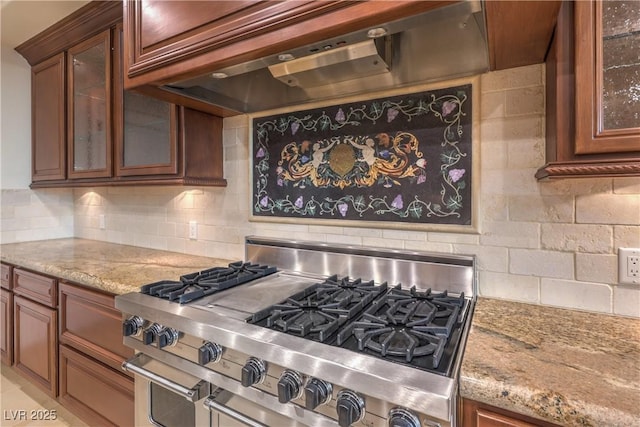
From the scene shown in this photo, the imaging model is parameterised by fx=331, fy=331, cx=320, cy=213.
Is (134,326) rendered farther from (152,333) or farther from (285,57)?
(285,57)

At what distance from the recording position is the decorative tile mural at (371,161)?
1315 mm

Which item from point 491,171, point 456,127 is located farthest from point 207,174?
point 491,171

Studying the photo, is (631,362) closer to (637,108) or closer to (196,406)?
(637,108)

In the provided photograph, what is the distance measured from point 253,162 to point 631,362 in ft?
5.41

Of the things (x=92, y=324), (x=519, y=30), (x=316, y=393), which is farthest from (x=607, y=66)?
(x=92, y=324)

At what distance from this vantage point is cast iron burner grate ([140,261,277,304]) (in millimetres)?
1278

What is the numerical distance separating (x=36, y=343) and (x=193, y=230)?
1.16 metres

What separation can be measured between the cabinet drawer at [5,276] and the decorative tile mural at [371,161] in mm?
1792

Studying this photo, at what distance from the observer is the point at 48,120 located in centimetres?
249

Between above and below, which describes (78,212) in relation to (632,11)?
below

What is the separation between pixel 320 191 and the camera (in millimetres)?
1626

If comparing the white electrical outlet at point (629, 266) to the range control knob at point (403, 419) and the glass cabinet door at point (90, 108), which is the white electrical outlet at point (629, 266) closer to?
the range control knob at point (403, 419)

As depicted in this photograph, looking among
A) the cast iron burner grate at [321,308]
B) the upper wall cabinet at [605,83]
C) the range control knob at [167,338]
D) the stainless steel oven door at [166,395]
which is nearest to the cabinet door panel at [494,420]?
the cast iron burner grate at [321,308]

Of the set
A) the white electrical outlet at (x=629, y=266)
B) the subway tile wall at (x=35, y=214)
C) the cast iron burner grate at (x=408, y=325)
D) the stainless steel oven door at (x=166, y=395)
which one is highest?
the subway tile wall at (x=35, y=214)
